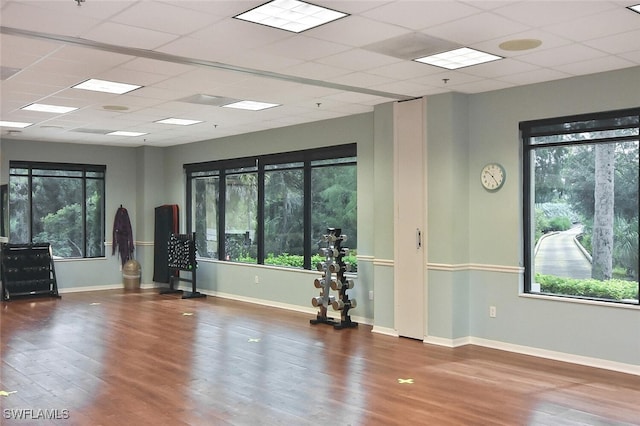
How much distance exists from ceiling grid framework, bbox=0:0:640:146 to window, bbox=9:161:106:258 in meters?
3.48

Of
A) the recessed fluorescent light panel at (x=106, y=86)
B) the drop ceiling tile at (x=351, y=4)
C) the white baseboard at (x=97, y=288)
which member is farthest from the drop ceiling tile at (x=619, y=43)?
the white baseboard at (x=97, y=288)

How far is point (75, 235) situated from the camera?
36.5 feet

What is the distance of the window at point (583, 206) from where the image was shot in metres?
5.57

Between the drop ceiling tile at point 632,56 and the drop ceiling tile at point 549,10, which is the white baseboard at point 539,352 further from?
the drop ceiling tile at point 549,10

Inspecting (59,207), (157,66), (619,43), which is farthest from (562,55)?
(59,207)

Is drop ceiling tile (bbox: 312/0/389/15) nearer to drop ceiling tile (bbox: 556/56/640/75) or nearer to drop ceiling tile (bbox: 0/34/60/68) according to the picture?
drop ceiling tile (bbox: 0/34/60/68)

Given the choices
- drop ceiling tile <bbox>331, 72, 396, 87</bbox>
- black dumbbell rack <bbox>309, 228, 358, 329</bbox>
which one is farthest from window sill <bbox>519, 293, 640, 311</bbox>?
drop ceiling tile <bbox>331, 72, 396, 87</bbox>

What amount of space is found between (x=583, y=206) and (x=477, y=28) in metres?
2.51

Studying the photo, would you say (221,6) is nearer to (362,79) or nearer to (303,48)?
(303,48)

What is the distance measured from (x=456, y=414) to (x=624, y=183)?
283cm

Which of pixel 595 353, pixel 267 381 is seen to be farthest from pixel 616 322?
pixel 267 381

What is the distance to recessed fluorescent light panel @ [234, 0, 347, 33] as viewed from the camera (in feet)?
12.6

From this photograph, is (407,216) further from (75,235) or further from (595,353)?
(75,235)

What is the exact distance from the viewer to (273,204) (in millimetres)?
9414
